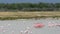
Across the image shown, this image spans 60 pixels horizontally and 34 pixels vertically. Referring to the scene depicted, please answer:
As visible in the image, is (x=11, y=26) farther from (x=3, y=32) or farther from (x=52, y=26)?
(x=52, y=26)

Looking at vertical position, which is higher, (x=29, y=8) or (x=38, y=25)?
(x=38, y=25)

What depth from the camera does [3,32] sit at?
371 centimetres

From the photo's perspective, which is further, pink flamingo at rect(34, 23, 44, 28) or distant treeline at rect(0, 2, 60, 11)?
distant treeline at rect(0, 2, 60, 11)

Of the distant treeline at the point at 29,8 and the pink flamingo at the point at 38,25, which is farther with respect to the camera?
the distant treeline at the point at 29,8

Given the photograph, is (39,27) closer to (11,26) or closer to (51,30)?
(51,30)

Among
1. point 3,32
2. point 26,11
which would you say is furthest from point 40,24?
point 26,11

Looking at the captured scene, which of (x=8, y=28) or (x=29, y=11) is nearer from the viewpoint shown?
(x=8, y=28)

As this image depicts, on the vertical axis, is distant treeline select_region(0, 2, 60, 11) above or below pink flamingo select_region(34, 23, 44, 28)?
below

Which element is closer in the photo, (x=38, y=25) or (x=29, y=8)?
(x=38, y=25)

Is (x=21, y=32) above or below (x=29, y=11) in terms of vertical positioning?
above

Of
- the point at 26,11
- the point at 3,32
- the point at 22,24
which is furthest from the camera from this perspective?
the point at 26,11

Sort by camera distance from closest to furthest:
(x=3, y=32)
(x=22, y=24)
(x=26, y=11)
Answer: (x=3, y=32)
(x=22, y=24)
(x=26, y=11)

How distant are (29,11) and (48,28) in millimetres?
4246

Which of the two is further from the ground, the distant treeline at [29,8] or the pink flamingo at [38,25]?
the pink flamingo at [38,25]
